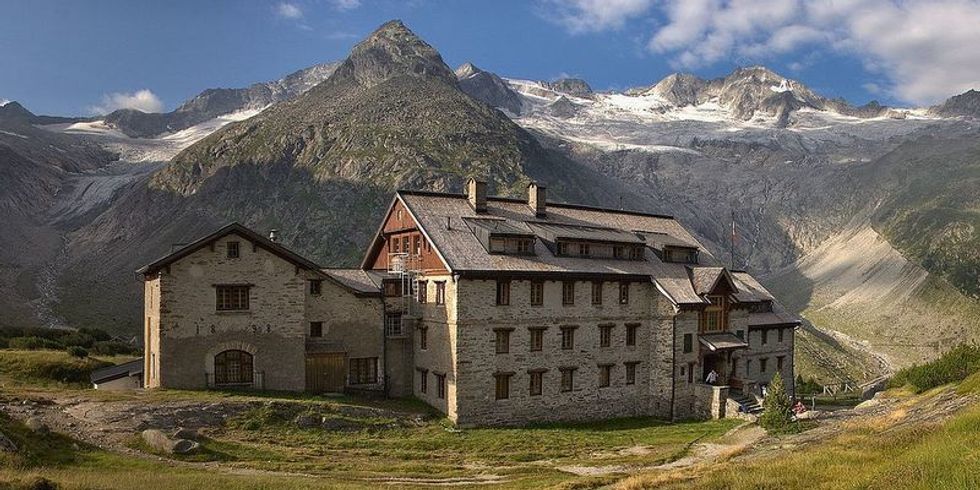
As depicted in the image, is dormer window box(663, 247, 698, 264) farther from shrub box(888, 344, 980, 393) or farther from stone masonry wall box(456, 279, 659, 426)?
shrub box(888, 344, 980, 393)

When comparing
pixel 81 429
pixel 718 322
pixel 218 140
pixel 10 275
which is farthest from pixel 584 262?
pixel 218 140

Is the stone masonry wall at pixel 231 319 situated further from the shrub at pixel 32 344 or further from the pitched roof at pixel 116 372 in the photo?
the shrub at pixel 32 344

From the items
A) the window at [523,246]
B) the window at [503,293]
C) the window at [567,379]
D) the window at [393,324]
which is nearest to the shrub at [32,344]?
the window at [393,324]

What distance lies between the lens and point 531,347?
1663 inches

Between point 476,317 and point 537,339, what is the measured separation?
4.94 m

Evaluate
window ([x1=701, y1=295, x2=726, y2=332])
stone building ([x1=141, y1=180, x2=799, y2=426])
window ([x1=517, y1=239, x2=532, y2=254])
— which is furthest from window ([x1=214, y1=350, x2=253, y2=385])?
window ([x1=701, y1=295, x2=726, y2=332])

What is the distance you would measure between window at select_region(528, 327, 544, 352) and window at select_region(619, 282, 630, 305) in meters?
7.02

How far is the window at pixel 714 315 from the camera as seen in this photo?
49188 millimetres

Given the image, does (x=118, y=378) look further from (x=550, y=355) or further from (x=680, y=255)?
(x=680, y=255)

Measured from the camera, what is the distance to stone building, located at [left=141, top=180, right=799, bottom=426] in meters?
38.7

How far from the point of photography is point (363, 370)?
142 feet

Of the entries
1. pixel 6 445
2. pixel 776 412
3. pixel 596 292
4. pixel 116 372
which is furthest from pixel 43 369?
pixel 776 412

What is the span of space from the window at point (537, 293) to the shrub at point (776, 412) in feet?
46.8

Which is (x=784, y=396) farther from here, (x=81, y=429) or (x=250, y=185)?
(x=250, y=185)
